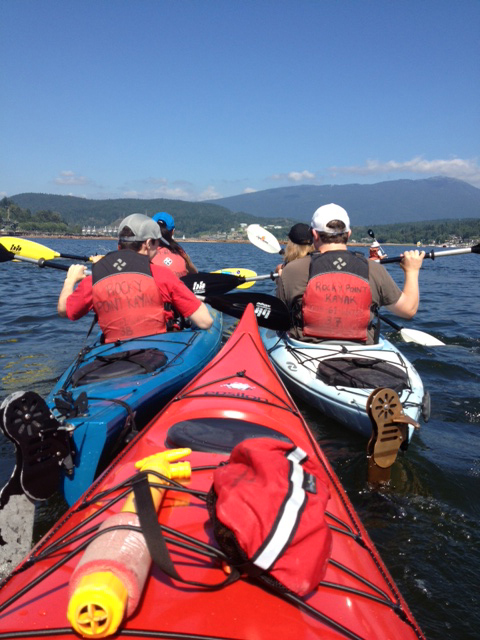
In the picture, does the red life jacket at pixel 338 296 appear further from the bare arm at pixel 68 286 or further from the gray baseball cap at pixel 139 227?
the bare arm at pixel 68 286

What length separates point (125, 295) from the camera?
12.7 ft

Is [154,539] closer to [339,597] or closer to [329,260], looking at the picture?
[339,597]

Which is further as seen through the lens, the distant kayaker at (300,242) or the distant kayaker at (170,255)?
the distant kayaker at (170,255)

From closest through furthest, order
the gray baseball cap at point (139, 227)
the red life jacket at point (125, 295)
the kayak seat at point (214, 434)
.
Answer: the kayak seat at point (214, 434) < the red life jacket at point (125, 295) < the gray baseball cap at point (139, 227)

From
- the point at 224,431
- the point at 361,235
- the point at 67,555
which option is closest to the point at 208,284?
the point at 224,431

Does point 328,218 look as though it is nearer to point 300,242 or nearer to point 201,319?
point 300,242

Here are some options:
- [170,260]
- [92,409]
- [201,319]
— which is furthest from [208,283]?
[92,409]

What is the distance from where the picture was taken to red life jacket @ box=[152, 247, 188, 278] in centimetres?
651

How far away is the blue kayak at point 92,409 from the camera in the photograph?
7.30ft

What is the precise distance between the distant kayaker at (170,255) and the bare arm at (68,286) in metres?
2.12

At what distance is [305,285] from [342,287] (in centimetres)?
50

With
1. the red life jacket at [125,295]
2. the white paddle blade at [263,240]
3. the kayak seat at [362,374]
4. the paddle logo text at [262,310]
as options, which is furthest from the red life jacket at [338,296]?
the white paddle blade at [263,240]

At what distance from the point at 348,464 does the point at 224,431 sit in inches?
64.8

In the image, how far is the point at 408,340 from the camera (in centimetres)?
673
